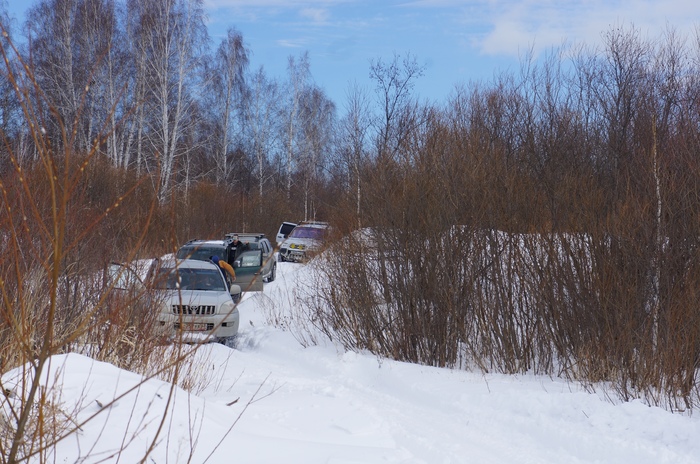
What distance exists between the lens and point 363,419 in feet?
21.0

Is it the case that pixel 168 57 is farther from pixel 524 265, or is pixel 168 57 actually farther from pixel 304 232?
pixel 524 265

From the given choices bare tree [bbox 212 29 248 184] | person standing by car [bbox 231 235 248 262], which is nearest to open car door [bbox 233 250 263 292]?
person standing by car [bbox 231 235 248 262]

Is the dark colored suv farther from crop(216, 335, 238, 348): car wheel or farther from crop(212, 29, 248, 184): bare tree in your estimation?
crop(212, 29, 248, 184): bare tree

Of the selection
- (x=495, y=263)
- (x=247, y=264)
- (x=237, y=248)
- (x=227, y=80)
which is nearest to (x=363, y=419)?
(x=495, y=263)

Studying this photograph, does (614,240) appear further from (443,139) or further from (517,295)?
(443,139)

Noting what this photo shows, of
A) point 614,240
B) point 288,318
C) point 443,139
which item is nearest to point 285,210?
point 288,318

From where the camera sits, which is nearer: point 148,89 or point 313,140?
point 148,89

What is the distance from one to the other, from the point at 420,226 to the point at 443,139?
156 centimetres

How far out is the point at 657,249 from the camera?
8.58m

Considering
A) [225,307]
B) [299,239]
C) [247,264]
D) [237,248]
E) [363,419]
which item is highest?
[299,239]

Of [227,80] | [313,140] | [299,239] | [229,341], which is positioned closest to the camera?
[229,341]

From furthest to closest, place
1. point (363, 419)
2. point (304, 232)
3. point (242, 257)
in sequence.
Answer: point (304, 232) < point (242, 257) < point (363, 419)

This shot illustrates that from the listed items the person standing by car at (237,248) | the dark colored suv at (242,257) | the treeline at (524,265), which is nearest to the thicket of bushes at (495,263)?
the treeline at (524,265)

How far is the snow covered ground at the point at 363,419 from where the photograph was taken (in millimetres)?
4031
